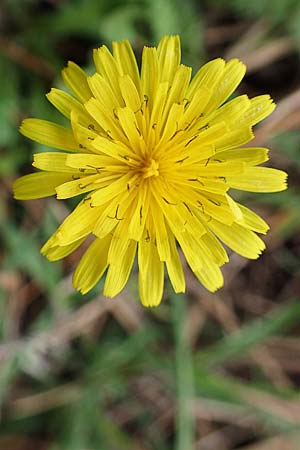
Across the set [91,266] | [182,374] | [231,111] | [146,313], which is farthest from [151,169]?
[146,313]

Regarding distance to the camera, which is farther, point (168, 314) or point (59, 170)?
point (168, 314)

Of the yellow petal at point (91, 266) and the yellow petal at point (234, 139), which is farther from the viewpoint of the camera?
the yellow petal at point (91, 266)

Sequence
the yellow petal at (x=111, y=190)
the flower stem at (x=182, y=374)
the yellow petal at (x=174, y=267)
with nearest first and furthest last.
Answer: the yellow petal at (x=111, y=190), the yellow petal at (x=174, y=267), the flower stem at (x=182, y=374)

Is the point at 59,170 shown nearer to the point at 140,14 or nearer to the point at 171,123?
the point at 171,123

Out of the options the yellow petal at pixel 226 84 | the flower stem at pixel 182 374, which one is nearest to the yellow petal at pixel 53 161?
the yellow petal at pixel 226 84

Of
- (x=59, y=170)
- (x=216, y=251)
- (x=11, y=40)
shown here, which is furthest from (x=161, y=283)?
(x=11, y=40)

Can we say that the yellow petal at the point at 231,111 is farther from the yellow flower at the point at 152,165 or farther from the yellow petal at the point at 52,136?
the yellow petal at the point at 52,136
